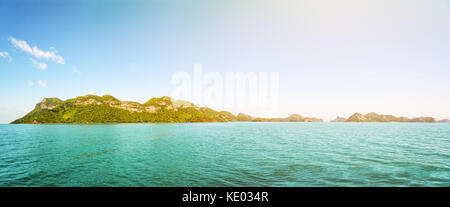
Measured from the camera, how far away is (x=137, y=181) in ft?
50.8

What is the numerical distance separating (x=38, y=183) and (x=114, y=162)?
7516mm
